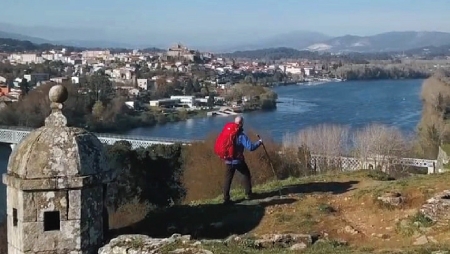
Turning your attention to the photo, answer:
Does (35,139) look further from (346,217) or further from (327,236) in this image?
(346,217)

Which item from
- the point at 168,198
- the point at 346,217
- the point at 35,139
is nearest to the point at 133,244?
the point at 35,139

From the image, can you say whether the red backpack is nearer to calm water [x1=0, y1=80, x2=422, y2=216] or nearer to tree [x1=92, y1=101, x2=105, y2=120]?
calm water [x1=0, y1=80, x2=422, y2=216]

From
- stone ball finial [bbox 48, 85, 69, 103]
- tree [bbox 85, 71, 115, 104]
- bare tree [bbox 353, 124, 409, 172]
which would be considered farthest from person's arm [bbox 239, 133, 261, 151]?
tree [bbox 85, 71, 115, 104]

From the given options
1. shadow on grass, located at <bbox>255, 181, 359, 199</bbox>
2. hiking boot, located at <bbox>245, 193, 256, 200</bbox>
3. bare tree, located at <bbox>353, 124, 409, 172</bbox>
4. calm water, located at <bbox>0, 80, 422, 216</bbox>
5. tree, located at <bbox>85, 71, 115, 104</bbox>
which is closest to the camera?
hiking boot, located at <bbox>245, 193, 256, 200</bbox>

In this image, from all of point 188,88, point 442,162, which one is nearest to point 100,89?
point 188,88

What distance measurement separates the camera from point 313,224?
25.7 feet

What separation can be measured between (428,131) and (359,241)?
31.9 meters

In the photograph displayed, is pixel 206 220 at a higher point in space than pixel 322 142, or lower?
higher

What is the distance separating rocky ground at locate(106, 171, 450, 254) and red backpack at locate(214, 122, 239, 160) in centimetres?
69

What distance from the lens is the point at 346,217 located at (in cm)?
815

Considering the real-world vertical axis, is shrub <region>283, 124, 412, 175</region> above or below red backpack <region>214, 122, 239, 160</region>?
below

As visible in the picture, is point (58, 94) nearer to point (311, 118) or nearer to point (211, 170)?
point (211, 170)

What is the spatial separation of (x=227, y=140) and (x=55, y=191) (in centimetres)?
291

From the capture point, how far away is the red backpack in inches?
325
